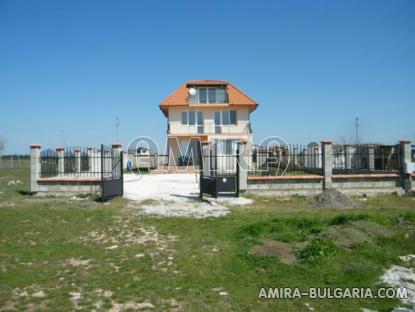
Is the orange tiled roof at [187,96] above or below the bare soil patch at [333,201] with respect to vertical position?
above

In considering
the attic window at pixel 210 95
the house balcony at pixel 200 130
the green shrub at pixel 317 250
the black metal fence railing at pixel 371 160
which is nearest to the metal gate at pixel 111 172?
the green shrub at pixel 317 250

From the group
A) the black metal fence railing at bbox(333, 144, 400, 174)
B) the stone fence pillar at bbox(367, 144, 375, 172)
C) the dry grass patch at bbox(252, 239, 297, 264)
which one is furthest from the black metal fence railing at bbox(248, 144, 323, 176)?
the dry grass patch at bbox(252, 239, 297, 264)

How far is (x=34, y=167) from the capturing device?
15.9m

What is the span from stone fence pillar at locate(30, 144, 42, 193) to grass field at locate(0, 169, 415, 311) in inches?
212

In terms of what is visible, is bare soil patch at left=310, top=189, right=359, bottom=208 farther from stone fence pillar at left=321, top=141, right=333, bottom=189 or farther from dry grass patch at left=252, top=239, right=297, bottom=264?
dry grass patch at left=252, top=239, right=297, bottom=264

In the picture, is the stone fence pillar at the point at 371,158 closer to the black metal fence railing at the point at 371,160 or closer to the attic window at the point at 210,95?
the black metal fence railing at the point at 371,160

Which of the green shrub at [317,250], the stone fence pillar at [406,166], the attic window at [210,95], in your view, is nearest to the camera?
the green shrub at [317,250]

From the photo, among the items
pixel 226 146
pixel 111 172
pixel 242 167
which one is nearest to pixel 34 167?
pixel 111 172

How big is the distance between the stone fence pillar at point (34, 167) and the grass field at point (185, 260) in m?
5.38

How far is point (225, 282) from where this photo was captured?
18.4 ft

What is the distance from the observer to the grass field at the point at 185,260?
497 cm

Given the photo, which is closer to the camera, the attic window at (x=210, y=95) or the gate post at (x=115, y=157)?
the gate post at (x=115, y=157)

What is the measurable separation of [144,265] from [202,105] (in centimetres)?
2989

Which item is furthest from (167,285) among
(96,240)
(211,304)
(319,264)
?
(96,240)
